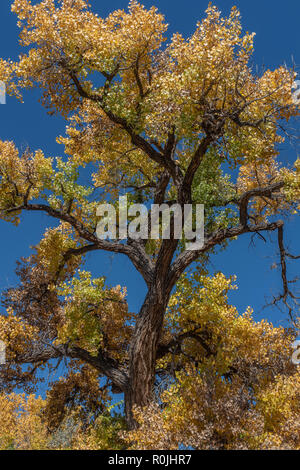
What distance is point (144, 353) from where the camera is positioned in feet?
38.7

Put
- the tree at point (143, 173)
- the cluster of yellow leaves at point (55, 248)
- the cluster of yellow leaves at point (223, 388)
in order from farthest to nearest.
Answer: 1. the cluster of yellow leaves at point (55, 248)
2. the tree at point (143, 173)
3. the cluster of yellow leaves at point (223, 388)

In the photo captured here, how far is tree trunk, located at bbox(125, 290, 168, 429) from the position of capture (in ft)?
38.1

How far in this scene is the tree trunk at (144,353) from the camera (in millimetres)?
11602

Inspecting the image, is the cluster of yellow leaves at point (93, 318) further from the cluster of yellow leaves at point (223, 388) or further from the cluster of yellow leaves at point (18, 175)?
the cluster of yellow leaves at point (18, 175)

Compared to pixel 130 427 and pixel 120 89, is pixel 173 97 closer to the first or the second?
pixel 120 89

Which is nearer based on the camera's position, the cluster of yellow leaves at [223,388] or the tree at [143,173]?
the cluster of yellow leaves at [223,388]

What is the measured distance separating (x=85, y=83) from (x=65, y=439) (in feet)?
33.5

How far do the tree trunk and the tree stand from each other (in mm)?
34

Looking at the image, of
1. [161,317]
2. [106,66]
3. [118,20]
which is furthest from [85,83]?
[161,317]

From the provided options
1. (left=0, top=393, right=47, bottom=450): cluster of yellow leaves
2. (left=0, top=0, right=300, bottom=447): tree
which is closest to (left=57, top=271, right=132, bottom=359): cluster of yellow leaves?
(left=0, top=0, right=300, bottom=447): tree

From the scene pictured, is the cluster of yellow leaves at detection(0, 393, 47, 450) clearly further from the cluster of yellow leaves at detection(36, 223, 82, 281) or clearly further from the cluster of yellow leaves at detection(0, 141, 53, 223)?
the cluster of yellow leaves at detection(0, 141, 53, 223)

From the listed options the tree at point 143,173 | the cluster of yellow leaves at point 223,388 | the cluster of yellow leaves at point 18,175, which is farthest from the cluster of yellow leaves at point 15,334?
the cluster of yellow leaves at point 223,388

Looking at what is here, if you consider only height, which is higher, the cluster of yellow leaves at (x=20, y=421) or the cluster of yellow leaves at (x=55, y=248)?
the cluster of yellow leaves at (x=55, y=248)

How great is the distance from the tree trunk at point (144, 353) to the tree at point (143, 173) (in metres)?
0.03
